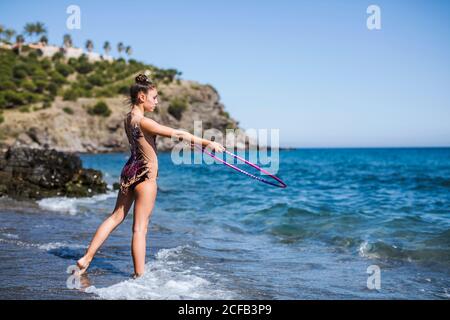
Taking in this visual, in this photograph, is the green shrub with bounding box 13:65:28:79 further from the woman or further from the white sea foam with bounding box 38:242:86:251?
the woman

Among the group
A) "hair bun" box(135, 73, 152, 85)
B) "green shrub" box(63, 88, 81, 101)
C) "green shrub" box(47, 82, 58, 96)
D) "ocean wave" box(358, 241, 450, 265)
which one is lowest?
"ocean wave" box(358, 241, 450, 265)

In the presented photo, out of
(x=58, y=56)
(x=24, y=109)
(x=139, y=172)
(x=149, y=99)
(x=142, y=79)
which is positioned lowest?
(x=139, y=172)

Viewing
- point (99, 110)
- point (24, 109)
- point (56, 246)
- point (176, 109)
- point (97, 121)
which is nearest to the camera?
point (56, 246)

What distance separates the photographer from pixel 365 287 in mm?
5469

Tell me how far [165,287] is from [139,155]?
4.99 feet

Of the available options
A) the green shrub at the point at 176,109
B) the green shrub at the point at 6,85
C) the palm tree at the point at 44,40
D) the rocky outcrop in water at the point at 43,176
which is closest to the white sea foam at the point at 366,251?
the rocky outcrop in water at the point at 43,176

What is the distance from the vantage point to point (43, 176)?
53.4 ft

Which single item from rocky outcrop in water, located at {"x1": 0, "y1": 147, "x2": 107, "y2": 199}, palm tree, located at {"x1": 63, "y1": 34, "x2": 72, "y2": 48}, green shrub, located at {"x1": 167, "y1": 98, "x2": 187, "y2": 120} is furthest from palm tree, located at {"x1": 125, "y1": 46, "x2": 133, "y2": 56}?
rocky outcrop in water, located at {"x1": 0, "y1": 147, "x2": 107, "y2": 199}

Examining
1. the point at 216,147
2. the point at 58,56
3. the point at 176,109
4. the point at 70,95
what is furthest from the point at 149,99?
the point at 58,56

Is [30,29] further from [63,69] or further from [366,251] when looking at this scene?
[366,251]

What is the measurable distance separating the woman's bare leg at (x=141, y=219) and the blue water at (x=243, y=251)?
216 mm

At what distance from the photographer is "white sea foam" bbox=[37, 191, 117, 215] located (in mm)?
12438

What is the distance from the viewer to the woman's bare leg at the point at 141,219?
5168 millimetres

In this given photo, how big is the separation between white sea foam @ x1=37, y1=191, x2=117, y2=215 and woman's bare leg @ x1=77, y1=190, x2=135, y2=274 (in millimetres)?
6841
